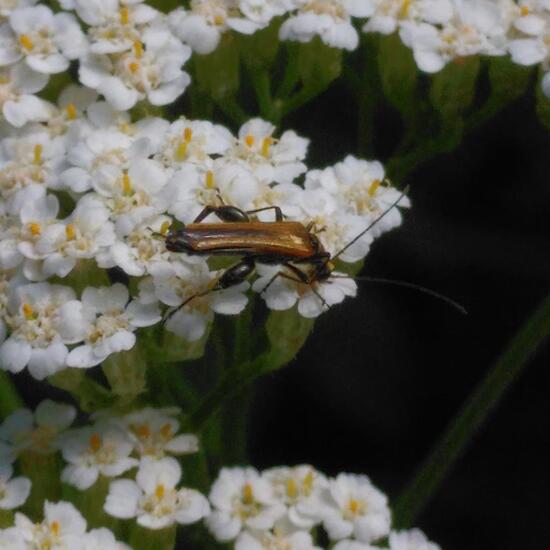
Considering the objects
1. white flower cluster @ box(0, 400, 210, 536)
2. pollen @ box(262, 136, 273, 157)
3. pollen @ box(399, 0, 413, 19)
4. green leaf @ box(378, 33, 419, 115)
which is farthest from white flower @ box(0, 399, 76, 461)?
pollen @ box(399, 0, 413, 19)

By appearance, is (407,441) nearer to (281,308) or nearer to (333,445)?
(333,445)

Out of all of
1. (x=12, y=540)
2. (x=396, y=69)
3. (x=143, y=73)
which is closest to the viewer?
(x=12, y=540)

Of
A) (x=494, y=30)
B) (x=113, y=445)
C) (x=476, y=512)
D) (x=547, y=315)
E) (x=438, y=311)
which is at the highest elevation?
(x=494, y=30)

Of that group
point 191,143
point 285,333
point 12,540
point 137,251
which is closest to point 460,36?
point 191,143

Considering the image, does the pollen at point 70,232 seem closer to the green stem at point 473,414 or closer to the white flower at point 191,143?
the white flower at point 191,143

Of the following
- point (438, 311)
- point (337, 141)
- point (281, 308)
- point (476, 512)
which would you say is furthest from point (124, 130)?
point (476, 512)

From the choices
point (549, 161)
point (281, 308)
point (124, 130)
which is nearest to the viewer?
point (281, 308)

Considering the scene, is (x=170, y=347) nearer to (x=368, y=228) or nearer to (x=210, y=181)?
(x=210, y=181)
